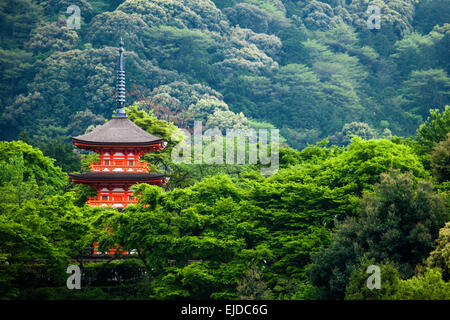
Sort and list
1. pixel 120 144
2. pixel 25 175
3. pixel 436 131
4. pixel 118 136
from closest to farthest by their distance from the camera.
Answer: pixel 120 144 → pixel 118 136 → pixel 436 131 → pixel 25 175

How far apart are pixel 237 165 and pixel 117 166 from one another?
11.0 meters

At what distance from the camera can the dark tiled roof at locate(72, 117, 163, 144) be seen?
36938 mm

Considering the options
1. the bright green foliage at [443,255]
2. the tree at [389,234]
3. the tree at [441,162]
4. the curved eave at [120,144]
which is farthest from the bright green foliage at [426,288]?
the curved eave at [120,144]

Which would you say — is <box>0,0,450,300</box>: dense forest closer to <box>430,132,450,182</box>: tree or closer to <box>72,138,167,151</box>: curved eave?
<box>430,132,450,182</box>: tree

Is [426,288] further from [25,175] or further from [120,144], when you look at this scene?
[25,175]

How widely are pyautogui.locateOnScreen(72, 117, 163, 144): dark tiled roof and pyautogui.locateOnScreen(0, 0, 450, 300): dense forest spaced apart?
304 cm

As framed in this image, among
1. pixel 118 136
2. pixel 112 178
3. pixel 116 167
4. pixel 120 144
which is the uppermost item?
pixel 118 136

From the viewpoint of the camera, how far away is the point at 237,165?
46.3 m

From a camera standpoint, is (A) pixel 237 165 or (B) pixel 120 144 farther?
(A) pixel 237 165

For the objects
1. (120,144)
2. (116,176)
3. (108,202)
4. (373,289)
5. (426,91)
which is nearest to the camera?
(373,289)

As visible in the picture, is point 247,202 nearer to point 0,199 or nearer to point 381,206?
point 381,206

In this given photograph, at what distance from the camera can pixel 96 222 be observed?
32312mm

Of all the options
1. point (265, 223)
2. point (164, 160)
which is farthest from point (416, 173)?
point (164, 160)

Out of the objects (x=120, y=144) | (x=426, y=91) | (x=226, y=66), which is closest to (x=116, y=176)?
(x=120, y=144)
